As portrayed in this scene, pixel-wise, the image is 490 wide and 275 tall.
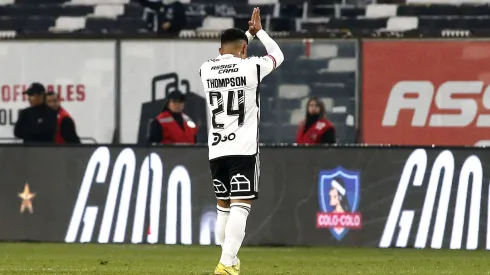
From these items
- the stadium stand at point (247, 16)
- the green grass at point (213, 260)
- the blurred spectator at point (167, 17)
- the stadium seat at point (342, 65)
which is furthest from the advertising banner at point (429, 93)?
the green grass at point (213, 260)

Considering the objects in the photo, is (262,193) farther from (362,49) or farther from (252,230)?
(362,49)

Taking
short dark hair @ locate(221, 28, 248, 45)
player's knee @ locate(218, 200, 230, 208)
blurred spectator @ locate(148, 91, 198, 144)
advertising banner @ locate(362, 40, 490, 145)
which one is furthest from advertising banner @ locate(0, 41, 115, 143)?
short dark hair @ locate(221, 28, 248, 45)

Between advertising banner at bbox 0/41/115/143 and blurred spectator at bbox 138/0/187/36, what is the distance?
3.89 feet

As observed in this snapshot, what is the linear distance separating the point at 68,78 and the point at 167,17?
6.50 ft

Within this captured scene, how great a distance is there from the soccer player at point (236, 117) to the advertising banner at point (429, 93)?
952 cm

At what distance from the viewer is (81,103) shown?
71.2 feet

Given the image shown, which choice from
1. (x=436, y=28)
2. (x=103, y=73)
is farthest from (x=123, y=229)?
(x=436, y=28)

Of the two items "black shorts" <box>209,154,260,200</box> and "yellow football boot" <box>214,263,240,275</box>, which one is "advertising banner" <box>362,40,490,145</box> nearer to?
"black shorts" <box>209,154,260,200</box>

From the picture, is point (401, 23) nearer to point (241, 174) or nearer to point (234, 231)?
point (241, 174)

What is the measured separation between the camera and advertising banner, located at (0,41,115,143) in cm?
2142

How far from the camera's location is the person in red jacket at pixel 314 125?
1902cm

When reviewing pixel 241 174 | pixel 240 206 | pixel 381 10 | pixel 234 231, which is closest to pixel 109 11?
pixel 381 10

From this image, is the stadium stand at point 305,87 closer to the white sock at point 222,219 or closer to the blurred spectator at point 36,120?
the blurred spectator at point 36,120

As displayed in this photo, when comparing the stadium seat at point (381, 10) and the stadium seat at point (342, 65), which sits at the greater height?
the stadium seat at point (381, 10)
